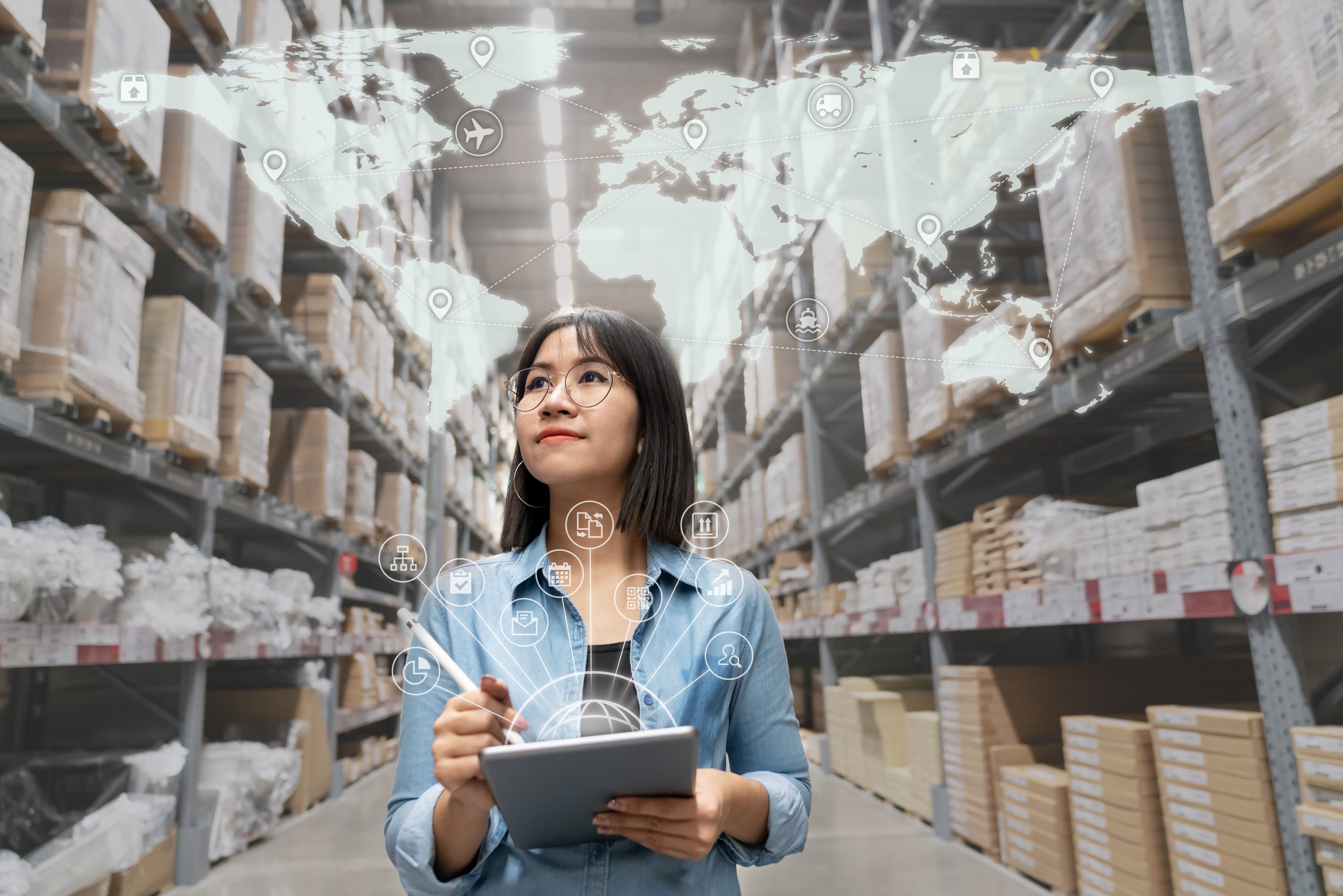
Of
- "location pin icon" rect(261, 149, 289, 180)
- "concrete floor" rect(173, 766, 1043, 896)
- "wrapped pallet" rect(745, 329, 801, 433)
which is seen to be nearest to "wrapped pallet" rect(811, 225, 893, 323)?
"wrapped pallet" rect(745, 329, 801, 433)

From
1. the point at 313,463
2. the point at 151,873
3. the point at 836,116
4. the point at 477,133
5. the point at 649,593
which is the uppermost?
the point at 836,116

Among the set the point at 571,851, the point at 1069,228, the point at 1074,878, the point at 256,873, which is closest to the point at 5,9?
the point at 571,851

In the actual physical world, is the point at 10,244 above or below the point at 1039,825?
above

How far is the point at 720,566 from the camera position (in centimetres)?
112

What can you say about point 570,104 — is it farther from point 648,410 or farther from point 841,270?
point 841,270

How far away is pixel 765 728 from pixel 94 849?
2.23 metres

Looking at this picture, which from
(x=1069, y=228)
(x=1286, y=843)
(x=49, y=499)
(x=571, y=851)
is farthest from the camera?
(x=49, y=499)

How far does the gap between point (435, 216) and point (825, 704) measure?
12.3 ft

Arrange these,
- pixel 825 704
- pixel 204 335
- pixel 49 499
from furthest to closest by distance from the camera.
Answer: pixel 825 704, pixel 49 499, pixel 204 335

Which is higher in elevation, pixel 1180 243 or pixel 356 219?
pixel 356 219

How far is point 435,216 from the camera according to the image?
7.76ft

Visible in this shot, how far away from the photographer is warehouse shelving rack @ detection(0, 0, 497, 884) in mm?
2234

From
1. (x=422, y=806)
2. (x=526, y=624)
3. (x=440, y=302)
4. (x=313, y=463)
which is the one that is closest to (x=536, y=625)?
(x=526, y=624)

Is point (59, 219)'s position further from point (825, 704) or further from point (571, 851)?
point (825, 704)
